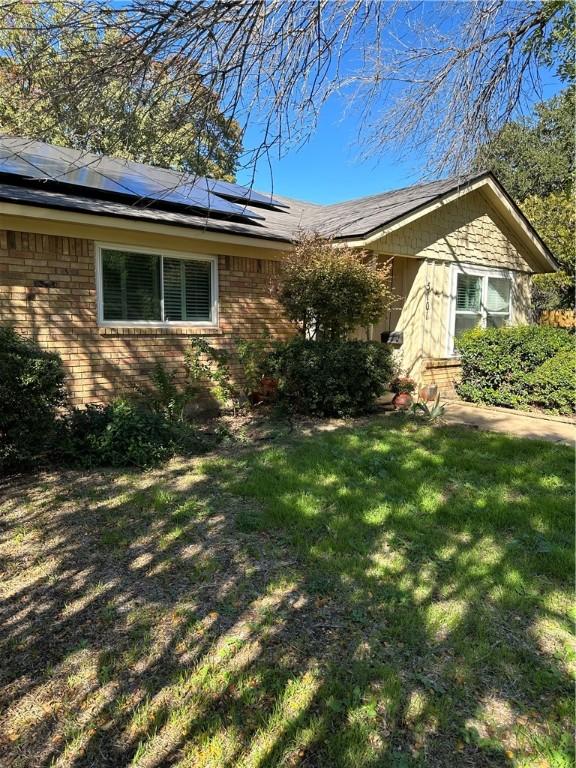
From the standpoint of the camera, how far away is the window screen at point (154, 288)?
708 cm

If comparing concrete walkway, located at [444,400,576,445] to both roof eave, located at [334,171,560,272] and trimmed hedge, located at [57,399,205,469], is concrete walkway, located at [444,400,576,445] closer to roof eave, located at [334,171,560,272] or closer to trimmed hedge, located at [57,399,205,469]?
roof eave, located at [334,171,560,272]

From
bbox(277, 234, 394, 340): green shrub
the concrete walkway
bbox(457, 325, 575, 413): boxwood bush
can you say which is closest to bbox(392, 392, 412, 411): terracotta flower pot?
the concrete walkway

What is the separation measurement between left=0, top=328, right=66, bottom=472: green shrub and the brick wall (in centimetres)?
148

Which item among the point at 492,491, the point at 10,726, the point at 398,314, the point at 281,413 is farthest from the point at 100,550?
the point at 398,314

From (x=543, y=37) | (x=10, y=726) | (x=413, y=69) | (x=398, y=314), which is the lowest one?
(x=10, y=726)

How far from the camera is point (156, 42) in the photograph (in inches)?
129

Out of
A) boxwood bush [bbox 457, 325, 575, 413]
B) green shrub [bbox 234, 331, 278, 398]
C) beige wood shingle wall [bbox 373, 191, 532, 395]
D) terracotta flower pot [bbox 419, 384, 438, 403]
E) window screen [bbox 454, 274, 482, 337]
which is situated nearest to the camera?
green shrub [bbox 234, 331, 278, 398]

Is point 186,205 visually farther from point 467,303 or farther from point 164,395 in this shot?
point 467,303

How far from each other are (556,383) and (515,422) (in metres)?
1.35

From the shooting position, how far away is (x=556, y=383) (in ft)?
27.7

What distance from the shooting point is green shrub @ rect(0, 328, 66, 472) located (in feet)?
15.5

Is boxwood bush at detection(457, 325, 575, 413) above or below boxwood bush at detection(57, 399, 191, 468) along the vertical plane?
above

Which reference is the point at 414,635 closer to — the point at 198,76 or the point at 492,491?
the point at 492,491

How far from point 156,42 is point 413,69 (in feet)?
10.3
